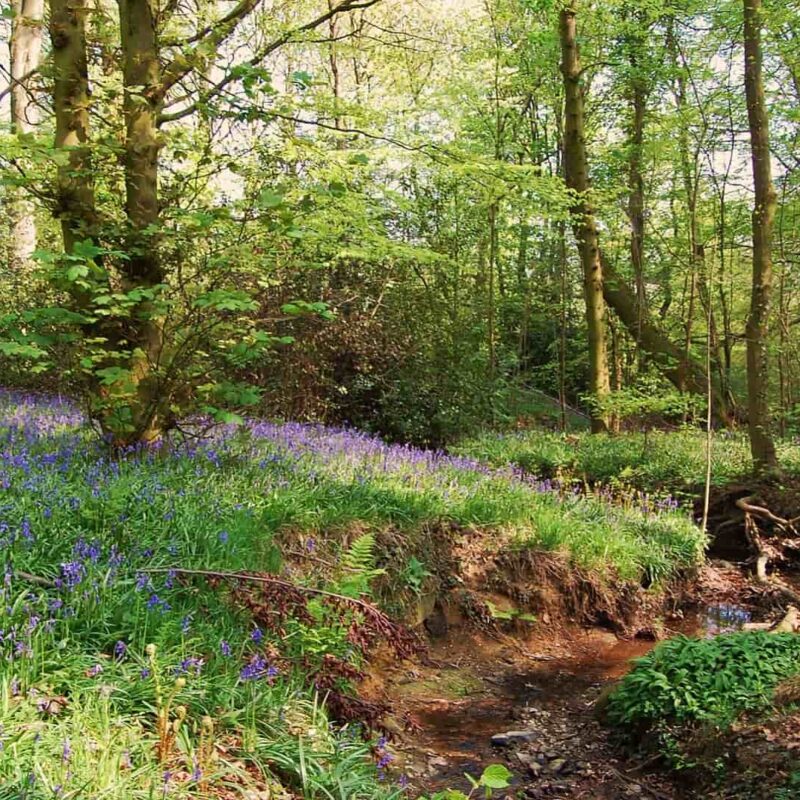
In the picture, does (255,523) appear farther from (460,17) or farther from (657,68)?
(460,17)

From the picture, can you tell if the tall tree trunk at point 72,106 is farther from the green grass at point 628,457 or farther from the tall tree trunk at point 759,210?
the tall tree trunk at point 759,210

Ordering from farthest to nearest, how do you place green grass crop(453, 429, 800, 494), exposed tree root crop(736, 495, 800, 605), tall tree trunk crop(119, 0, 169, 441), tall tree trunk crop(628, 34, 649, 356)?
tall tree trunk crop(628, 34, 649, 356) → green grass crop(453, 429, 800, 494) → exposed tree root crop(736, 495, 800, 605) → tall tree trunk crop(119, 0, 169, 441)

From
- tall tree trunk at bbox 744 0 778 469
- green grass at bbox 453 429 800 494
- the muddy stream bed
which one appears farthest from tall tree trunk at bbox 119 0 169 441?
tall tree trunk at bbox 744 0 778 469

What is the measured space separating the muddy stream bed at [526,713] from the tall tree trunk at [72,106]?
4239 millimetres

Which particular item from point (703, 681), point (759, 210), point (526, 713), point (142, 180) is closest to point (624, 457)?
point (759, 210)

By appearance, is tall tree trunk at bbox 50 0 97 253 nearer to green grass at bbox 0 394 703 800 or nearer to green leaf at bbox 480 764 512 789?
green grass at bbox 0 394 703 800

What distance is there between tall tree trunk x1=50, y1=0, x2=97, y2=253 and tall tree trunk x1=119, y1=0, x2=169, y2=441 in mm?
311

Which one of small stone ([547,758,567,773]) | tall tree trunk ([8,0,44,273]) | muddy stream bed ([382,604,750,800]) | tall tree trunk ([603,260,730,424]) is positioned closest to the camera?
muddy stream bed ([382,604,750,800])

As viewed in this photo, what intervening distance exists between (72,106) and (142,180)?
0.75 metres

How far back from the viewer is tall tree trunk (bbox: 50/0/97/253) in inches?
217

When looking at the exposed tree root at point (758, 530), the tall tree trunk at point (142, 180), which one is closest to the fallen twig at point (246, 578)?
the tall tree trunk at point (142, 180)

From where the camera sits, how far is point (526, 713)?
16.0 ft

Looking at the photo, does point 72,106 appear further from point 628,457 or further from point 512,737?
point 628,457

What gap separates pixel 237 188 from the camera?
8445mm
